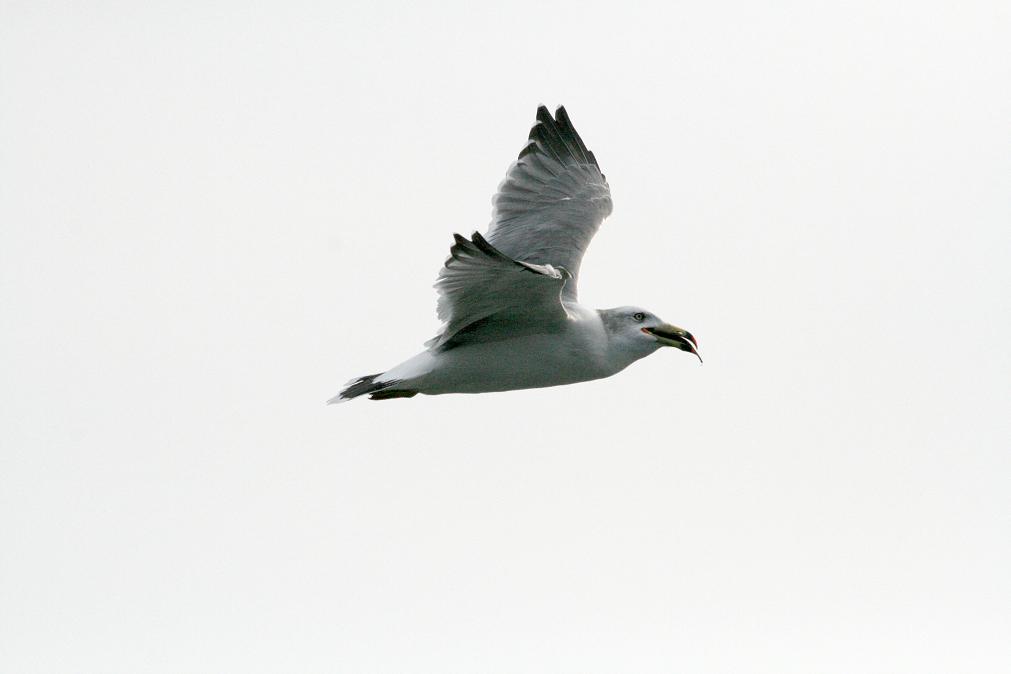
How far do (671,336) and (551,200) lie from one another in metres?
2.82

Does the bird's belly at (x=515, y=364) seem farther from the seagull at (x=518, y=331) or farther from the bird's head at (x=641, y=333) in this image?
the bird's head at (x=641, y=333)

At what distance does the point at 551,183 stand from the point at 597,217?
2.18 feet

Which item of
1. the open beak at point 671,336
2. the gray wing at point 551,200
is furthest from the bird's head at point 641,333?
the gray wing at point 551,200

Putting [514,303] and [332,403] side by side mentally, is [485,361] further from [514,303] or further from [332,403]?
[332,403]

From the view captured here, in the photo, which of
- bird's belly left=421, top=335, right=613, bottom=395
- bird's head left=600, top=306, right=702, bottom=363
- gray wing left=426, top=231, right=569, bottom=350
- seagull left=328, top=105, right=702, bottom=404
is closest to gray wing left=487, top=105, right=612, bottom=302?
seagull left=328, top=105, right=702, bottom=404

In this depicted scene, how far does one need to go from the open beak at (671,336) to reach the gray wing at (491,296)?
3.43ft

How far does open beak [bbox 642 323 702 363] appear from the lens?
13242 millimetres

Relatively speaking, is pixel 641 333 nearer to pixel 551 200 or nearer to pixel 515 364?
pixel 515 364

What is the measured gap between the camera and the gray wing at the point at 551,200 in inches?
582

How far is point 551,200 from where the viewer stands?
15469 millimetres

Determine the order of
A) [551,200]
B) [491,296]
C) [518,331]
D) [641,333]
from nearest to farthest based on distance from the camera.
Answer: [491,296]
[518,331]
[641,333]
[551,200]

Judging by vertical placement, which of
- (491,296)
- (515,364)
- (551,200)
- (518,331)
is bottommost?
(515,364)

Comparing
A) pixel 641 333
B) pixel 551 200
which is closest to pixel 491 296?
pixel 641 333

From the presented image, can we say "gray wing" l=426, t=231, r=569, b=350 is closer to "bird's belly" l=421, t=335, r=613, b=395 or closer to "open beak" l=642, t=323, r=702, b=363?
"bird's belly" l=421, t=335, r=613, b=395
